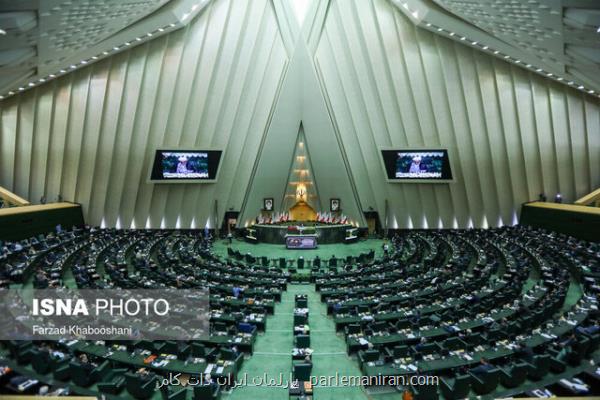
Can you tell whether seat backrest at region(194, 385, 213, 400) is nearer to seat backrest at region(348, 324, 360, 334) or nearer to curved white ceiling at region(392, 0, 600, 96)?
seat backrest at region(348, 324, 360, 334)

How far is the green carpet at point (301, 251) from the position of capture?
25175mm

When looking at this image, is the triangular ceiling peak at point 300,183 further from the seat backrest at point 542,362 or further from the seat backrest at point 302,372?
the seat backrest at point 542,362

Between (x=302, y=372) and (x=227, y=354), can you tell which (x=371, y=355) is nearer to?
(x=302, y=372)

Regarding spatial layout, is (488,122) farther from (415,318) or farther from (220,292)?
(220,292)

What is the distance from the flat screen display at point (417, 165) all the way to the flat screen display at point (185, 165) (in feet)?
50.4

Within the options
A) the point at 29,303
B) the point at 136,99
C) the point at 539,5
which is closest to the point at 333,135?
the point at 136,99


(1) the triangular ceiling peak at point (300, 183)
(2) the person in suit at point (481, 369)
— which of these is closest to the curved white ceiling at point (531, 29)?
(2) the person in suit at point (481, 369)

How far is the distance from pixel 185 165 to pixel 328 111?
13.9 metres

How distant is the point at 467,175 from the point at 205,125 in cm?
2309

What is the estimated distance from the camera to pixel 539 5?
12.3m

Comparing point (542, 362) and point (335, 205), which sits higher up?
point (335, 205)

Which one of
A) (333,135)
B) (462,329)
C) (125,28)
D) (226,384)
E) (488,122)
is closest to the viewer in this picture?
(226,384)

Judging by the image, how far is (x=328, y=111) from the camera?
30547 millimetres

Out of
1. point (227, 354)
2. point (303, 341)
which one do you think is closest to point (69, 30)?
point (227, 354)
